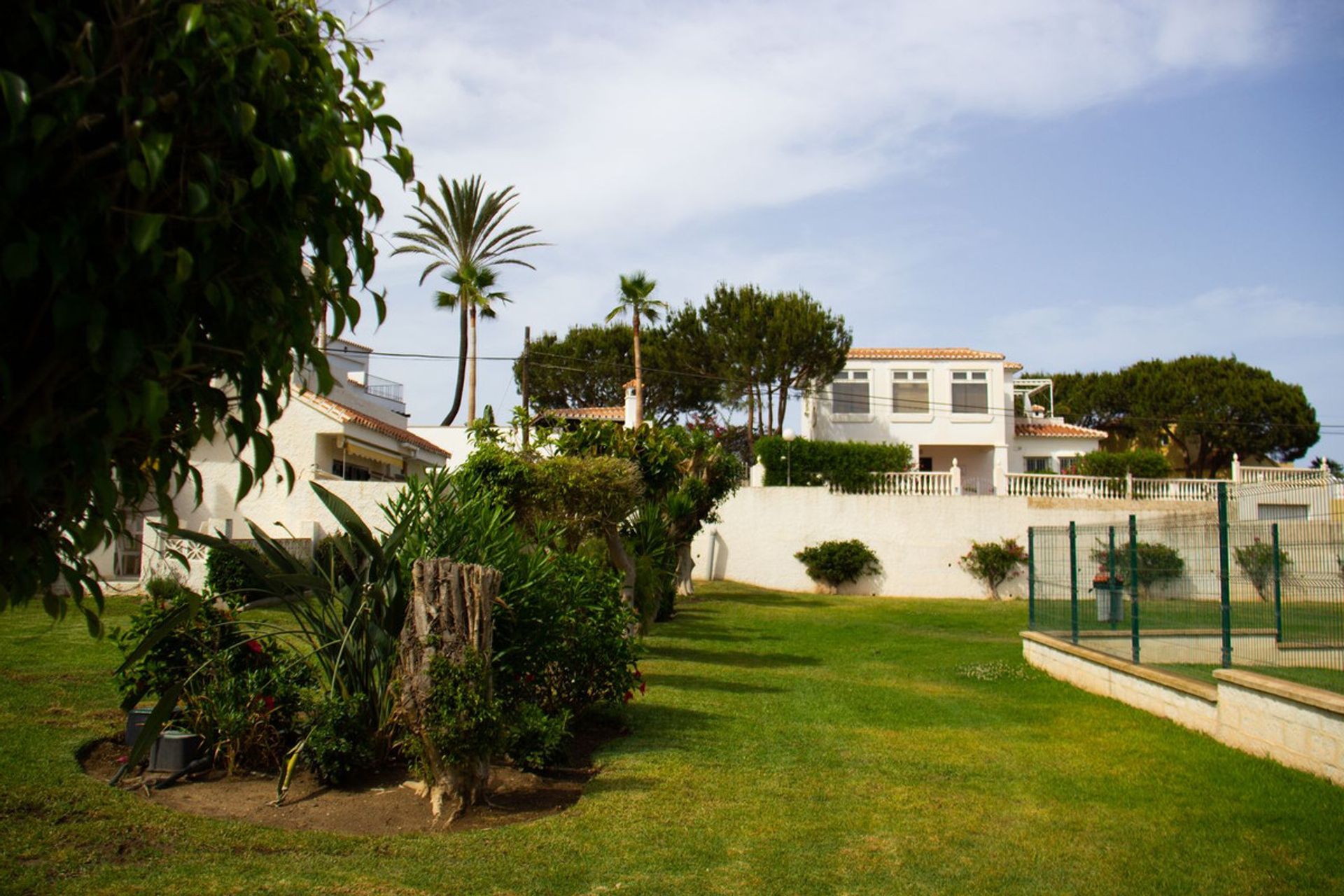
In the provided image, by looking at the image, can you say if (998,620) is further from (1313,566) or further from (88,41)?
(88,41)

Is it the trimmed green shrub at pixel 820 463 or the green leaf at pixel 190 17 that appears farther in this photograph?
the trimmed green shrub at pixel 820 463

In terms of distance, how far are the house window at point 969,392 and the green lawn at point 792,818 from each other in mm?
35203


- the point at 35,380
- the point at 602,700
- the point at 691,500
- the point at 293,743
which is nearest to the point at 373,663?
the point at 293,743

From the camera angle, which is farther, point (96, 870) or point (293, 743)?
point (293, 743)

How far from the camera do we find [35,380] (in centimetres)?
253

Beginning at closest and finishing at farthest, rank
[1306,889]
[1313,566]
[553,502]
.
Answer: [1306,889] < [1313,566] < [553,502]

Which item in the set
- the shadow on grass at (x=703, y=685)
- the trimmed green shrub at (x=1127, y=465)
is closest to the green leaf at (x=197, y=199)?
the shadow on grass at (x=703, y=685)

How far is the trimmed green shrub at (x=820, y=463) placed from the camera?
37750 mm

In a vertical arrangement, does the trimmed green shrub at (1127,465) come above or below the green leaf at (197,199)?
above

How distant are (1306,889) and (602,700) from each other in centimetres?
677

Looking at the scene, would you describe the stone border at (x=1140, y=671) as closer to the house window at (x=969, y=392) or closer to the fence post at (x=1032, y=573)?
the fence post at (x=1032, y=573)

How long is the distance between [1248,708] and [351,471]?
87.2 ft

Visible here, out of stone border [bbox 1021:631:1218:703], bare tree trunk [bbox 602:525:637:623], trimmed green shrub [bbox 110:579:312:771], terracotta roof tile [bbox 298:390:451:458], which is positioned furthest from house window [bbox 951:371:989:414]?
trimmed green shrub [bbox 110:579:312:771]

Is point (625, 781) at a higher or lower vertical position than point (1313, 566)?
lower
